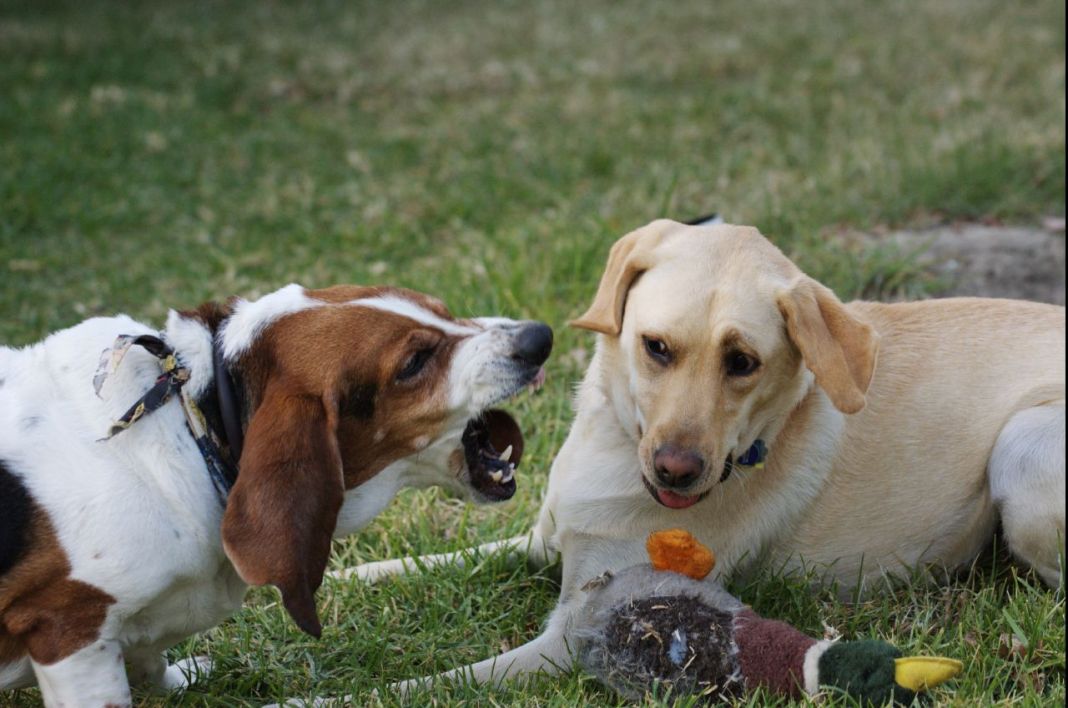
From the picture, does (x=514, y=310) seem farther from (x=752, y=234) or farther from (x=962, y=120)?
(x=962, y=120)

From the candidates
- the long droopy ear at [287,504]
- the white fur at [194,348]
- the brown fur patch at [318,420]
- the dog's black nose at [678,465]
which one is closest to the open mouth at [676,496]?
the dog's black nose at [678,465]

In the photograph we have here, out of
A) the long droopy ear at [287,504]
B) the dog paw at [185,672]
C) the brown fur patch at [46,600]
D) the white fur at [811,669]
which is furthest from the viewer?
the dog paw at [185,672]

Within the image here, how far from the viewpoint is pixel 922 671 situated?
314 cm

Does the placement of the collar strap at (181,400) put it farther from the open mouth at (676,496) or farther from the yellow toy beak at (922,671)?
the yellow toy beak at (922,671)

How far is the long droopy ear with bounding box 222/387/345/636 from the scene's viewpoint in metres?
2.88

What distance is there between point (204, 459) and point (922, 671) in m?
1.93

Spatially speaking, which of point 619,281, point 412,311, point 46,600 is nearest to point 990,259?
point 619,281

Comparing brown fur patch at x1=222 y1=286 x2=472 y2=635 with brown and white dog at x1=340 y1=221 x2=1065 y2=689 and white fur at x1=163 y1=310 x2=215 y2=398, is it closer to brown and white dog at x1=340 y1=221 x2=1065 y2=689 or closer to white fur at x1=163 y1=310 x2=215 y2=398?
white fur at x1=163 y1=310 x2=215 y2=398

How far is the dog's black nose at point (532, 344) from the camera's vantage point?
341 centimetres

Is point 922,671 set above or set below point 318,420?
below

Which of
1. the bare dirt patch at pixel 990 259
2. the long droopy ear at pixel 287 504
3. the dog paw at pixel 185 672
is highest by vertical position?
the long droopy ear at pixel 287 504

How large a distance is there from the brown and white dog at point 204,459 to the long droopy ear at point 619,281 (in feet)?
0.74

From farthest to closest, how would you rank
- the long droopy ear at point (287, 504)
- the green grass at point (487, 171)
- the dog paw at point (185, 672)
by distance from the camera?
the green grass at point (487, 171) → the dog paw at point (185, 672) → the long droopy ear at point (287, 504)

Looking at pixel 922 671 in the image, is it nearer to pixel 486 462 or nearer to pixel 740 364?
pixel 740 364
